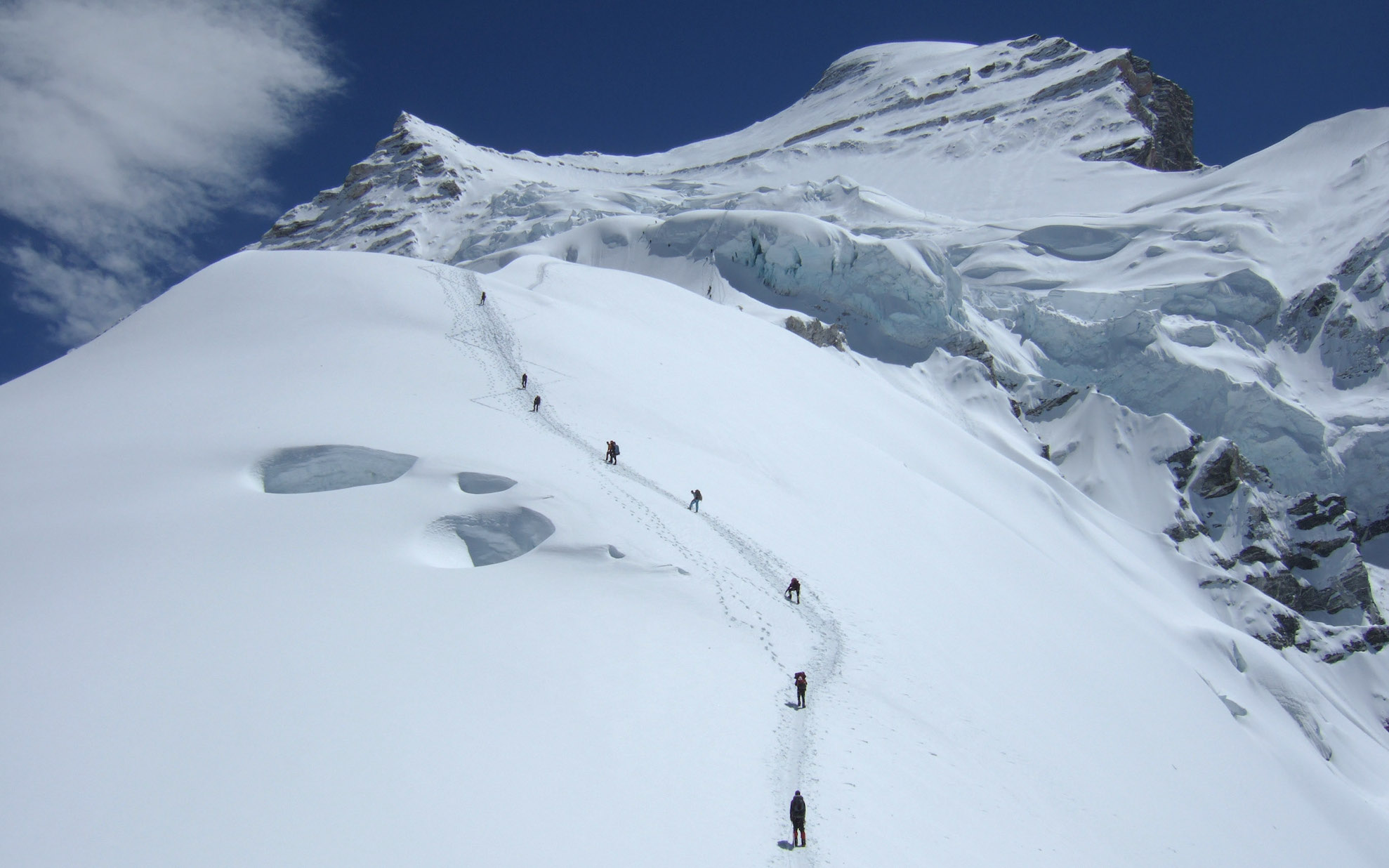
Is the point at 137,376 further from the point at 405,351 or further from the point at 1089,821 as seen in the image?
the point at 1089,821

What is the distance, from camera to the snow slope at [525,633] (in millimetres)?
10500

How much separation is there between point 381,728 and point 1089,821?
599 inches

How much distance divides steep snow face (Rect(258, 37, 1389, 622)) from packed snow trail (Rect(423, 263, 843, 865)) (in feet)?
113

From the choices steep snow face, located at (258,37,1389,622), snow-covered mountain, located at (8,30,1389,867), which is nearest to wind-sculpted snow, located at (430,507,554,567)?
snow-covered mountain, located at (8,30,1389,867)

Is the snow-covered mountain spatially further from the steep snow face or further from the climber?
the steep snow face

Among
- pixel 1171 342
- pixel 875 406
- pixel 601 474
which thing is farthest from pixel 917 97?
pixel 601 474

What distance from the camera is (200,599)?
14023mm

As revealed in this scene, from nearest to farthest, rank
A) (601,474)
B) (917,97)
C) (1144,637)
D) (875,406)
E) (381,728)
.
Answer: (381,728)
(601,474)
(1144,637)
(875,406)
(917,97)

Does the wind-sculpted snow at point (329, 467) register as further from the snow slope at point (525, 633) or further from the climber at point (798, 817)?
the climber at point (798, 817)

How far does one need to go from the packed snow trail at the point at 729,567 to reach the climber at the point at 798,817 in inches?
7.8

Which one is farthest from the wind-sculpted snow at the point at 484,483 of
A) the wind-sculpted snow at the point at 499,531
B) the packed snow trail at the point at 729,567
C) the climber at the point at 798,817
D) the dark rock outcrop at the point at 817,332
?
the dark rock outcrop at the point at 817,332

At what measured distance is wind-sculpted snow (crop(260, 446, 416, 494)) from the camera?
748 inches

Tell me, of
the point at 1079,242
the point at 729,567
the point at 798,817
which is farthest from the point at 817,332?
the point at 798,817

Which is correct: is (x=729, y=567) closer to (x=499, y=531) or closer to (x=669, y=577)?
(x=669, y=577)
